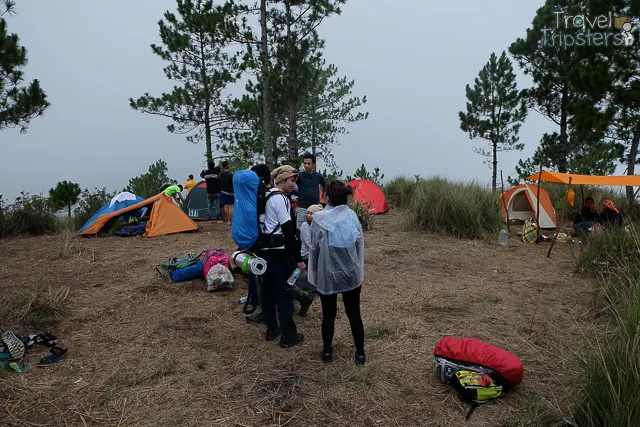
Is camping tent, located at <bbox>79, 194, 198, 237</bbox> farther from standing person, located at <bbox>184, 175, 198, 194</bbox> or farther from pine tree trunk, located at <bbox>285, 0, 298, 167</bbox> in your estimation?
pine tree trunk, located at <bbox>285, 0, 298, 167</bbox>

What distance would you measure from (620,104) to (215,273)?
433 inches

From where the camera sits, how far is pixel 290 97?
14047 millimetres

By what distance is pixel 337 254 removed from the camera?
313 centimetres

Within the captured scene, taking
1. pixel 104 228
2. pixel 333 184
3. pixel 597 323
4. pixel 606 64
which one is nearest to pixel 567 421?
pixel 333 184

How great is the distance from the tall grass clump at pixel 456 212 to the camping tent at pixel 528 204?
0.84 m

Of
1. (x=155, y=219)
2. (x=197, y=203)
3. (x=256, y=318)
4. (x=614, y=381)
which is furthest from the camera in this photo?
(x=197, y=203)

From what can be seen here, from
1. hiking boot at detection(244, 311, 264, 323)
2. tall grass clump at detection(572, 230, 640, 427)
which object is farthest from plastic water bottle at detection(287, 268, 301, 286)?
tall grass clump at detection(572, 230, 640, 427)

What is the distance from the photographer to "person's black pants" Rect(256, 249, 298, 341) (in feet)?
11.9

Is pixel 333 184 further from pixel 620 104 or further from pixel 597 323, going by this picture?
pixel 620 104

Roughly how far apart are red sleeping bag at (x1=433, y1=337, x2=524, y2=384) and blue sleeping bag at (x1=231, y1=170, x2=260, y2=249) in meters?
1.73

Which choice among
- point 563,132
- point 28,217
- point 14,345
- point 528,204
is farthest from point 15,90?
point 563,132

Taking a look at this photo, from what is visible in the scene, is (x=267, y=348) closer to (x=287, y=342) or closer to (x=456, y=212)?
(x=287, y=342)

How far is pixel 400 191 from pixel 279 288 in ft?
33.0

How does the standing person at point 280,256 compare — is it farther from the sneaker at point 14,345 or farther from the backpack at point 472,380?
the sneaker at point 14,345
